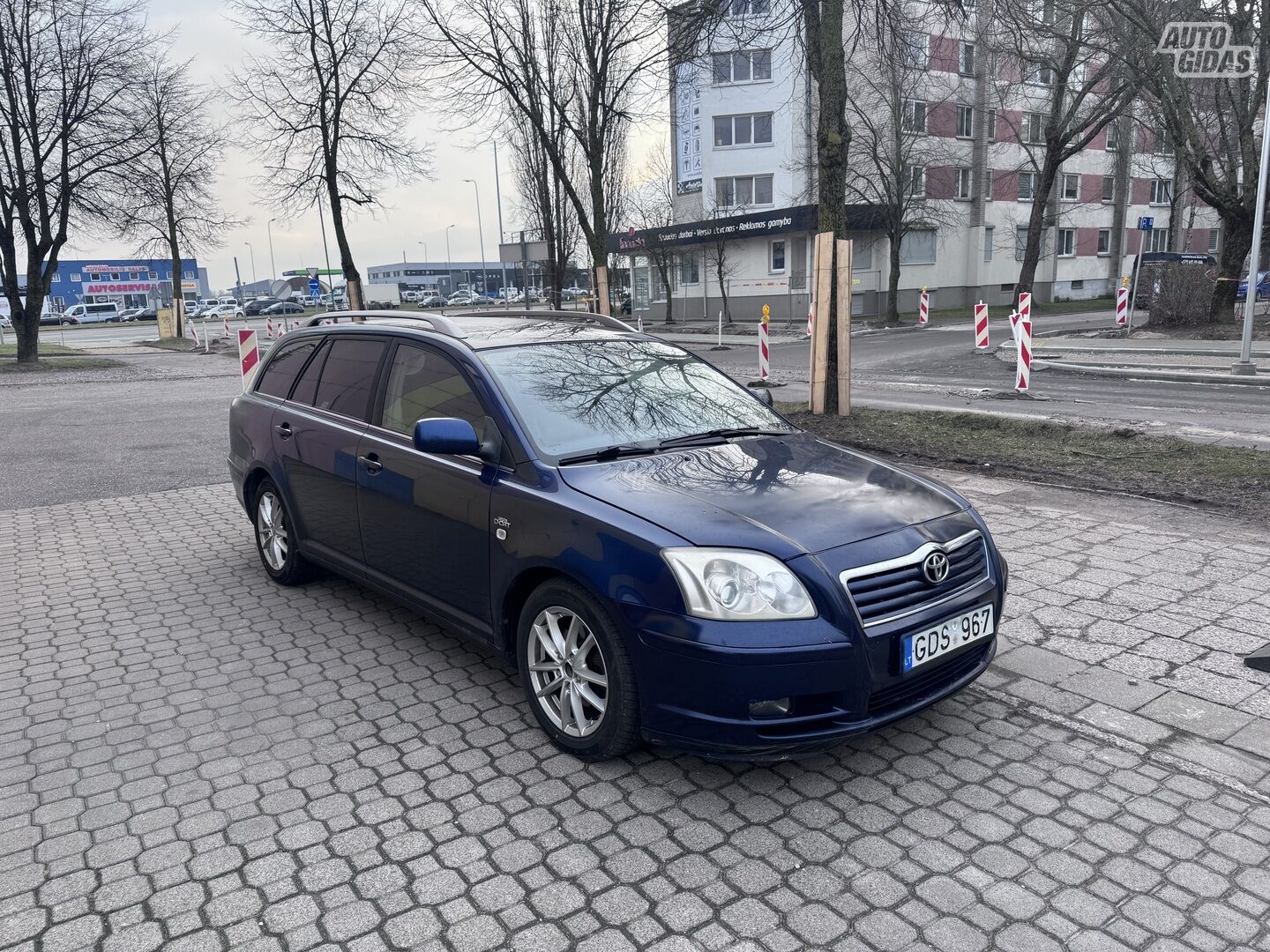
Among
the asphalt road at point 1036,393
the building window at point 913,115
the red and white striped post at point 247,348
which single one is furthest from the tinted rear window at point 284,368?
the building window at point 913,115

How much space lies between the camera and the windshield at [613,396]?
4.08 m

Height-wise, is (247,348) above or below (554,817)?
above

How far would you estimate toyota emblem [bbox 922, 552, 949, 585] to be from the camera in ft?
11.0

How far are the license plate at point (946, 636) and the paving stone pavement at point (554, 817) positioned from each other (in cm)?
45

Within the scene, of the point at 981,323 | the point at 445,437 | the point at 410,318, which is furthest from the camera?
the point at 981,323

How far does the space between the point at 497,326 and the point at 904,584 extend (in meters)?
2.63

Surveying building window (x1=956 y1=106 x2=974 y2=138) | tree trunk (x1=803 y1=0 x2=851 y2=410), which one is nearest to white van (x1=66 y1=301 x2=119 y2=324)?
building window (x1=956 y1=106 x2=974 y2=138)

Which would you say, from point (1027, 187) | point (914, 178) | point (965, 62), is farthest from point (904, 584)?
point (1027, 187)

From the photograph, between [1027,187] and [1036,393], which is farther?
[1027,187]

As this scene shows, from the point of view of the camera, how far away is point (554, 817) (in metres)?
3.22

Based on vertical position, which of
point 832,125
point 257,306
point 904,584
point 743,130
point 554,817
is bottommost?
point 554,817

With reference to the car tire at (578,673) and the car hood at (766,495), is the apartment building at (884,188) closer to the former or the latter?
the car hood at (766,495)

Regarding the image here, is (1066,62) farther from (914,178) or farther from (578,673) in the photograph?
(578,673)

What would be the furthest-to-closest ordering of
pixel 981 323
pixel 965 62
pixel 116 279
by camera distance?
1. pixel 116 279
2. pixel 965 62
3. pixel 981 323
